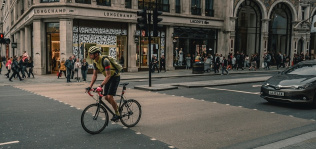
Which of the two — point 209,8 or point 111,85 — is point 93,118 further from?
point 209,8

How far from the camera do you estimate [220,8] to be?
1286 inches

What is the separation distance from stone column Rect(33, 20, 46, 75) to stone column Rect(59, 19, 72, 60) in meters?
2.20

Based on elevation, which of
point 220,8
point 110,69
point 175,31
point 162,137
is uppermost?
point 220,8

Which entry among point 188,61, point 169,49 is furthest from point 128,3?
point 188,61

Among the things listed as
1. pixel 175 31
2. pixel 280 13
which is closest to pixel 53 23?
pixel 175 31

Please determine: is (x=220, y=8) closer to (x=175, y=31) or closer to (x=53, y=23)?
(x=175, y=31)

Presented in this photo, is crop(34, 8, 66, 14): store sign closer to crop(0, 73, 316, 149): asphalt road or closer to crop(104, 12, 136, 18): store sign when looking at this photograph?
crop(104, 12, 136, 18): store sign

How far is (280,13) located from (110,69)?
3663 centimetres

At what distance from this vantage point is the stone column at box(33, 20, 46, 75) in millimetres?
23959

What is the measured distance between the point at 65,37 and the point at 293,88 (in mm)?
18450

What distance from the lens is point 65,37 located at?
75.0 feet

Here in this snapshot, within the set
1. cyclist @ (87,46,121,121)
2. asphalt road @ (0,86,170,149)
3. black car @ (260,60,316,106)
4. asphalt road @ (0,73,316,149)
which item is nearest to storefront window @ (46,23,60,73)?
asphalt road @ (0,73,316,149)

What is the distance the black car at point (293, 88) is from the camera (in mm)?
8688

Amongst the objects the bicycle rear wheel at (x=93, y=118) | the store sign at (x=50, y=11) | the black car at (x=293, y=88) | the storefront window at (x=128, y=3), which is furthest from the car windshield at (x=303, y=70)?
the storefront window at (x=128, y=3)
